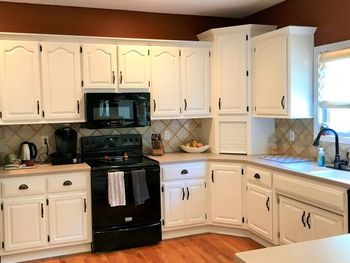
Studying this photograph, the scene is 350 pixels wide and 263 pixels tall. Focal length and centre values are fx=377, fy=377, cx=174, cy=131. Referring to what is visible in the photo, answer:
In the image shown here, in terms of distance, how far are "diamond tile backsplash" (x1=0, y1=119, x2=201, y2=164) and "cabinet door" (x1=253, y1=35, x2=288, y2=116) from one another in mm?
976

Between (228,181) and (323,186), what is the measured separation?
135 cm

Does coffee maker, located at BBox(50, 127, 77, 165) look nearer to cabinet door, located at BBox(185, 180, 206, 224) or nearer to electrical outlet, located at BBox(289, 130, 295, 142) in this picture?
cabinet door, located at BBox(185, 180, 206, 224)

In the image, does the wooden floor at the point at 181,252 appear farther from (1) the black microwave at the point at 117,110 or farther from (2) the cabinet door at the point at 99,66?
(2) the cabinet door at the point at 99,66

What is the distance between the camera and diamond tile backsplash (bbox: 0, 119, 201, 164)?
4.01m

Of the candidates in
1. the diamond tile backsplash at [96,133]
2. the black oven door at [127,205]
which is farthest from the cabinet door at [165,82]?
the black oven door at [127,205]

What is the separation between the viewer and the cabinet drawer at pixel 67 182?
3.65 metres

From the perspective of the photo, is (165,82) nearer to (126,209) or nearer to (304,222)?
(126,209)

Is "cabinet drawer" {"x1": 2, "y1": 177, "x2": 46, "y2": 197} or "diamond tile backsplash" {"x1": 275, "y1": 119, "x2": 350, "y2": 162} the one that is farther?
"diamond tile backsplash" {"x1": 275, "y1": 119, "x2": 350, "y2": 162}

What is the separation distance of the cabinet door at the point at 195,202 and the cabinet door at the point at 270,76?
1.06 m

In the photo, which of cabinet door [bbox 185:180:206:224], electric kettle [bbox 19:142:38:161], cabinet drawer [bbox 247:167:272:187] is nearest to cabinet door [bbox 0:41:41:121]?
electric kettle [bbox 19:142:38:161]

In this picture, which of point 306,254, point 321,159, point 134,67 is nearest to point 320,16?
point 321,159

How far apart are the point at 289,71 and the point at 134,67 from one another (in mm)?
1644

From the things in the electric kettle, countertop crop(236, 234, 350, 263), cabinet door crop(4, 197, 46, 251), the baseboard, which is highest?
the electric kettle

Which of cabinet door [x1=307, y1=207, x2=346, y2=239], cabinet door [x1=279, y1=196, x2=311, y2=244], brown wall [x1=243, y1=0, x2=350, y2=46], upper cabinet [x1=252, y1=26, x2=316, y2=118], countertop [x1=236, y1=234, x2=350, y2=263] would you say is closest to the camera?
countertop [x1=236, y1=234, x2=350, y2=263]
